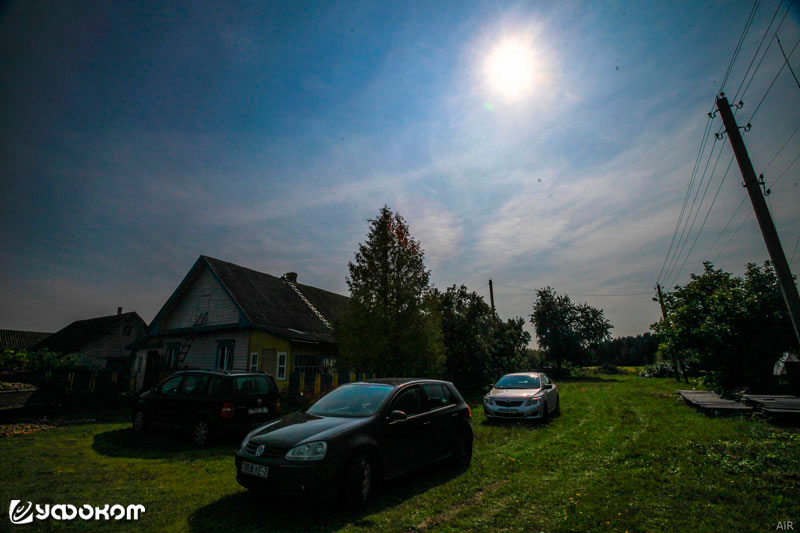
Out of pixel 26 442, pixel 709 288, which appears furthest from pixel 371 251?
pixel 709 288

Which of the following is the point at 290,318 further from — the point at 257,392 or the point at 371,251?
the point at 257,392

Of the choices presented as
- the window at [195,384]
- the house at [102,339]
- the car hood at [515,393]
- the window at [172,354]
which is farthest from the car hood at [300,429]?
the house at [102,339]

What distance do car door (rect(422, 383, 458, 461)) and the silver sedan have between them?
5.46 m

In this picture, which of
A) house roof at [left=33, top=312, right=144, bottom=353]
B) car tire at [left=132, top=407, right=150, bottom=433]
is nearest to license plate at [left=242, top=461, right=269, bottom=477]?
car tire at [left=132, top=407, right=150, bottom=433]

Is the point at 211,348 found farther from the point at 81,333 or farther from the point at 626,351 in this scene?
the point at 626,351

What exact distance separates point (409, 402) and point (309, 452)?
2072 mm

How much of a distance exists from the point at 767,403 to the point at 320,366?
18105mm

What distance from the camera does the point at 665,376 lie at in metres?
42.7

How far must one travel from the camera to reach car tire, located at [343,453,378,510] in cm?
454

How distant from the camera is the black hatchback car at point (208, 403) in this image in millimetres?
8516

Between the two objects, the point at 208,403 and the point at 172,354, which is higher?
the point at 172,354

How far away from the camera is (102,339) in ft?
114

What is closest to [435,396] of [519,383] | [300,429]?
[300,429]

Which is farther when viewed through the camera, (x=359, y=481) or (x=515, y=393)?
(x=515, y=393)
